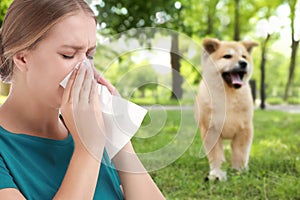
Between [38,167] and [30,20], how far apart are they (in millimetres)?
208

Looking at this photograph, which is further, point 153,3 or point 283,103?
point 283,103

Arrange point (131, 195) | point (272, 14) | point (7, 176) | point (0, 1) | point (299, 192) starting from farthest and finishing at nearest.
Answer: point (272, 14) < point (0, 1) < point (299, 192) < point (131, 195) < point (7, 176)

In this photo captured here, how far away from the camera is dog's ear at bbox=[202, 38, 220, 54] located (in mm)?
1780

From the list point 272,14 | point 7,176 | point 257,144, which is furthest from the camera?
point 272,14

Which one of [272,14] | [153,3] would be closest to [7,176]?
[153,3]

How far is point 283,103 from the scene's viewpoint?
5.84 metres

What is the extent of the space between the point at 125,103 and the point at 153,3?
2.77m

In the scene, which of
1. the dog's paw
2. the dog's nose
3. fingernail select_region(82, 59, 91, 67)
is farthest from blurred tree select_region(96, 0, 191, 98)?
fingernail select_region(82, 59, 91, 67)

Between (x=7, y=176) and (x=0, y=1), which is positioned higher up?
(x=7, y=176)

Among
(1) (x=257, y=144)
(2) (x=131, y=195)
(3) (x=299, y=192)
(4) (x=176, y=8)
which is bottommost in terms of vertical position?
(1) (x=257, y=144)

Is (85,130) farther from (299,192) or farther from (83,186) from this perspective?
(299,192)

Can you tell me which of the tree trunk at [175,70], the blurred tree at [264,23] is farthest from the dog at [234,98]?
the blurred tree at [264,23]

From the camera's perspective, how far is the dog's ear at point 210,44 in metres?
1.78

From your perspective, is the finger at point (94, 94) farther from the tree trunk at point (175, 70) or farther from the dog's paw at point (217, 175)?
the dog's paw at point (217, 175)
